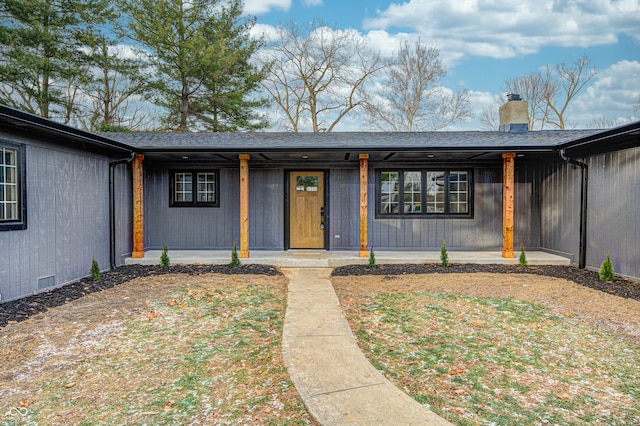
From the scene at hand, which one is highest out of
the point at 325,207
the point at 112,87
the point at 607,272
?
the point at 112,87

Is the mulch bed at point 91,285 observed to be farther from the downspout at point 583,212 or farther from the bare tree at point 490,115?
the bare tree at point 490,115

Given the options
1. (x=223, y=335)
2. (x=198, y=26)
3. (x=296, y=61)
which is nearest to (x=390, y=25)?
(x=296, y=61)

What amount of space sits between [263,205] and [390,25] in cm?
1597

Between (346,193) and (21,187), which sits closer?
(21,187)

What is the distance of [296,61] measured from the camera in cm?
2086

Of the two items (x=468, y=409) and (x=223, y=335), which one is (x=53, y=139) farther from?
(x=468, y=409)

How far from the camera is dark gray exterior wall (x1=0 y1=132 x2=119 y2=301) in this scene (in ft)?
16.0

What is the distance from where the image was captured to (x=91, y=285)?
19.3ft

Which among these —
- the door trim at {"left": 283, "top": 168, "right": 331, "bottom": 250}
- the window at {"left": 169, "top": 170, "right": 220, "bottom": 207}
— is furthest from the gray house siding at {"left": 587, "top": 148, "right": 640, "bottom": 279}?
the window at {"left": 169, "top": 170, "right": 220, "bottom": 207}

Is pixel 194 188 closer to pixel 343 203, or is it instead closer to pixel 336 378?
pixel 343 203

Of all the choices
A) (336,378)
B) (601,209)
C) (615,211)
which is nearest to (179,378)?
(336,378)

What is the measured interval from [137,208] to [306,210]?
3640 mm

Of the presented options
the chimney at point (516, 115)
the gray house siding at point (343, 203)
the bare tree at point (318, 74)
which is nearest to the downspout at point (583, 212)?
the chimney at point (516, 115)

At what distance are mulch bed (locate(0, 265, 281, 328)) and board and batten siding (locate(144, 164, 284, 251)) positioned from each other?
1.61 m
